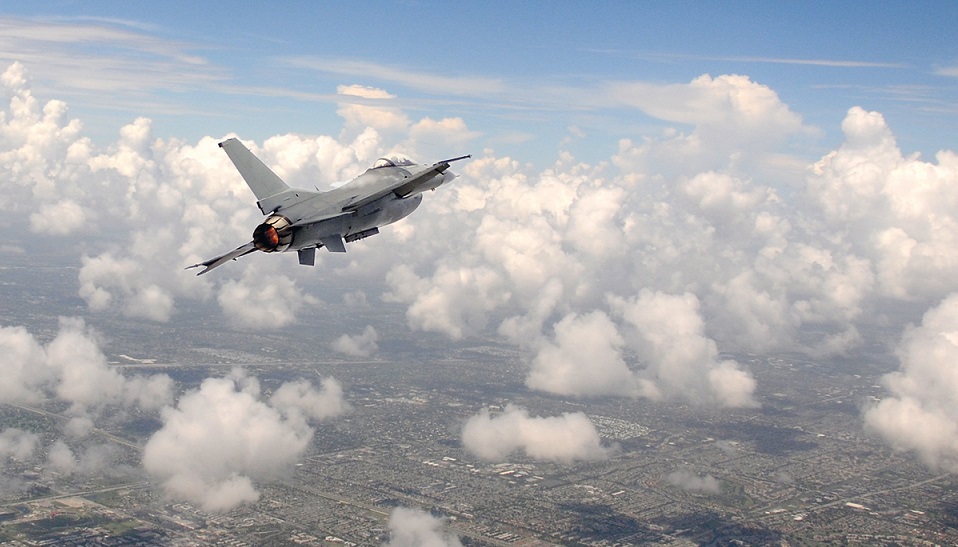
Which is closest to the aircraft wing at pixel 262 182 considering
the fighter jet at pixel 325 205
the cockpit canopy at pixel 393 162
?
the fighter jet at pixel 325 205

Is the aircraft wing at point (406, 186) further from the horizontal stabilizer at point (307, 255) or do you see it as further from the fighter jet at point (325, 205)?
the horizontal stabilizer at point (307, 255)

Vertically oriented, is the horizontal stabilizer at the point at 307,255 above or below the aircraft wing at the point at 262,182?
below

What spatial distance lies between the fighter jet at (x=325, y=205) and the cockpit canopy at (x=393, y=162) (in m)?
0.06

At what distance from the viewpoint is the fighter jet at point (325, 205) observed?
3591 cm

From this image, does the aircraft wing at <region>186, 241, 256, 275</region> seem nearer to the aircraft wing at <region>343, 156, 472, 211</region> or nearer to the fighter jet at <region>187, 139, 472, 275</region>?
the fighter jet at <region>187, 139, 472, 275</region>

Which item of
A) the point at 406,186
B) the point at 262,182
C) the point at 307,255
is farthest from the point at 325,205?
the point at 406,186

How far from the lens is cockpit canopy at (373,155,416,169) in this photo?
4305cm

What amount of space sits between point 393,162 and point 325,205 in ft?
23.2

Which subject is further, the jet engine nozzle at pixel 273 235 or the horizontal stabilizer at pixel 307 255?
the horizontal stabilizer at pixel 307 255

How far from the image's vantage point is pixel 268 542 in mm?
154375

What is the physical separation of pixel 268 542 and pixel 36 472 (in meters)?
86.8

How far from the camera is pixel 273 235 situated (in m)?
35.7

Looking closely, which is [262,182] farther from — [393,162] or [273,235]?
[393,162]

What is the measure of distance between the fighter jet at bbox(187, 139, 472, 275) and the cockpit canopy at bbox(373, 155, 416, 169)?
0.06 m
